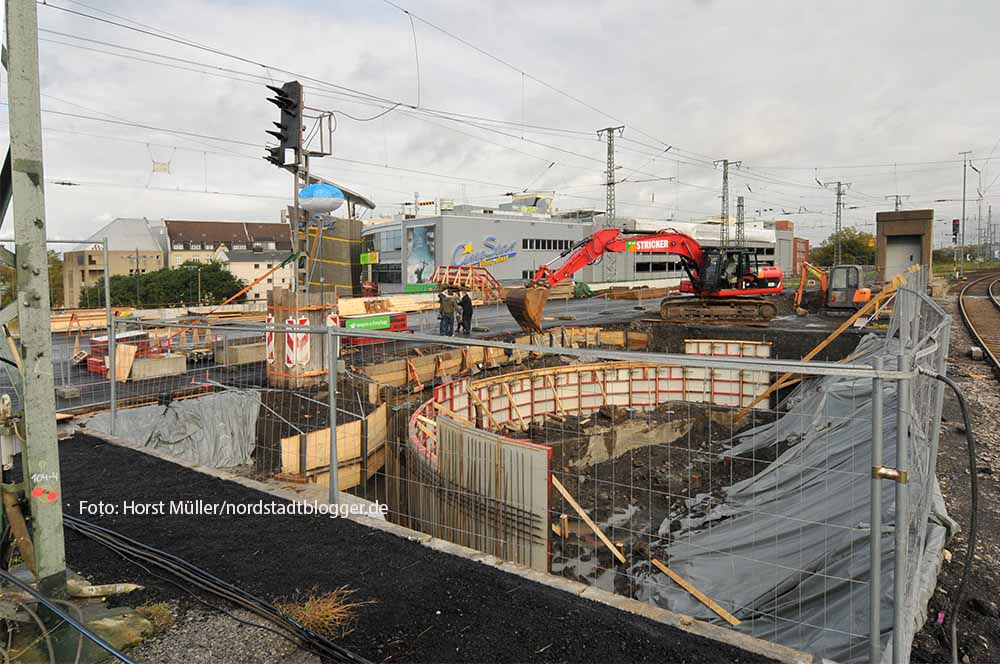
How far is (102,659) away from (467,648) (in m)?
1.83

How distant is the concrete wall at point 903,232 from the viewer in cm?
3622

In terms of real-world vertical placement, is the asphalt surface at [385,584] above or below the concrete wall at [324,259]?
below

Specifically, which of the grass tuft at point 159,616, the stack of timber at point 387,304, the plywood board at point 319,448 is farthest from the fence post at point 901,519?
the stack of timber at point 387,304

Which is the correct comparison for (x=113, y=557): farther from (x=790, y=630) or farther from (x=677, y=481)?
(x=677, y=481)

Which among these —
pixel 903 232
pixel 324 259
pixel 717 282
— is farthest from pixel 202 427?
pixel 903 232

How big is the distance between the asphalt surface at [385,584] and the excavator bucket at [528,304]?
34.2 feet

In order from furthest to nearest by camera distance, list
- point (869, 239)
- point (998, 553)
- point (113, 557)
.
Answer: point (869, 239)
point (998, 553)
point (113, 557)

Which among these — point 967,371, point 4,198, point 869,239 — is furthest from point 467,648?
point 869,239

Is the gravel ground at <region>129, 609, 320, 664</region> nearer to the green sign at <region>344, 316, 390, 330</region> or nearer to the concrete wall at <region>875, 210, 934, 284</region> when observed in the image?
the green sign at <region>344, 316, 390, 330</region>

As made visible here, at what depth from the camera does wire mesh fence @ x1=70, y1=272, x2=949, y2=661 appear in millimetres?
4094

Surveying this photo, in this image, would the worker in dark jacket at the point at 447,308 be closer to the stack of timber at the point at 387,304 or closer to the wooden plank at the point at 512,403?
the wooden plank at the point at 512,403

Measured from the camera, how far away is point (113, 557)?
415 centimetres

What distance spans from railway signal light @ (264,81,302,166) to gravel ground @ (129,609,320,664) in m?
8.12

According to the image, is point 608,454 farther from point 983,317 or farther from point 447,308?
point 983,317
